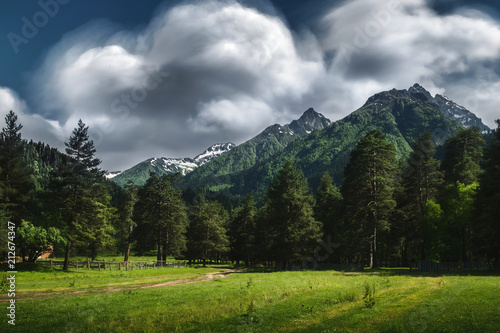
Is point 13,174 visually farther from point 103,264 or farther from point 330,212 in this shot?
point 330,212

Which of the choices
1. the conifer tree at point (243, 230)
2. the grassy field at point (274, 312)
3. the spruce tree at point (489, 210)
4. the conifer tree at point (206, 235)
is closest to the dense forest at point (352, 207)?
the spruce tree at point (489, 210)

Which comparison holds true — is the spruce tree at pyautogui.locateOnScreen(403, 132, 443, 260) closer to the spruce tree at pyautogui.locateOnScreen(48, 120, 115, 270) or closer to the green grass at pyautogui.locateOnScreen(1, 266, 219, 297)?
the green grass at pyautogui.locateOnScreen(1, 266, 219, 297)

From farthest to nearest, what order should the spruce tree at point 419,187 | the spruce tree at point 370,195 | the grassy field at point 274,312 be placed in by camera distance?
1. the spruce tree at point 419,187
2. the spruce tree at point 370,195
3. the grassy field at point 274,312

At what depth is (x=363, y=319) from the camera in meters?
14.0

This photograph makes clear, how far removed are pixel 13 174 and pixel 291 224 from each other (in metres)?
42.7

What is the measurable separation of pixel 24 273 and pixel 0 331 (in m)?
29.6

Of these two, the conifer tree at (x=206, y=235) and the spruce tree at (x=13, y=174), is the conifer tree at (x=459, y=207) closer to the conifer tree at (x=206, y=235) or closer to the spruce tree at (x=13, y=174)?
the conifer tree at (x=206, y=235)

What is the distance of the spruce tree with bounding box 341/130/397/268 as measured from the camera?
4756cm

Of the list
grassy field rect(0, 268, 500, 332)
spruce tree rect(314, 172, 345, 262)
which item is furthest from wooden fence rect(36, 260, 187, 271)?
spruce tree rect(314, 172, 345, 262)

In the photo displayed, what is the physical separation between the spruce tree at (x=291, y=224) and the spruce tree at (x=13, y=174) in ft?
125

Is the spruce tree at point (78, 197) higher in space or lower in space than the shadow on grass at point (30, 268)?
higher

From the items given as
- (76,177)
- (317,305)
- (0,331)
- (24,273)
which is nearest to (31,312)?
(0,331)

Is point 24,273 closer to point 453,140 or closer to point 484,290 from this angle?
point 484,290

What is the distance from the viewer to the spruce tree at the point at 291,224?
5388 cm
